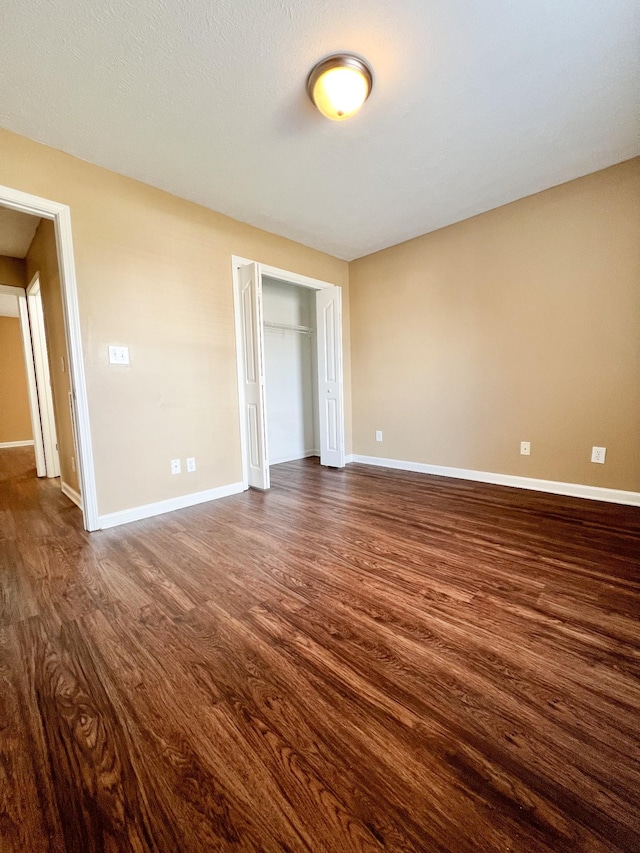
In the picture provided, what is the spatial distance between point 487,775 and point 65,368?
12.1 feet

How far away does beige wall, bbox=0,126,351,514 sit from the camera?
2.35 metres

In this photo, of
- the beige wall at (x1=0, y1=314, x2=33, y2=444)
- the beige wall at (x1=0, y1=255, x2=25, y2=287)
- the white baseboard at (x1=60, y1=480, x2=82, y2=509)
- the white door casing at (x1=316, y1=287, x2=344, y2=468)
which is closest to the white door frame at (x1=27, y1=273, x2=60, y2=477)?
the beige wall at (x1=0, y1=255, x2=25, y2=287)

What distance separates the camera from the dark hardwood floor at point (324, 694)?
773mm

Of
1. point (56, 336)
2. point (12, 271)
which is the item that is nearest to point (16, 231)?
point (12, 271)

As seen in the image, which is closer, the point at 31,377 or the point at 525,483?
the point at 525,483

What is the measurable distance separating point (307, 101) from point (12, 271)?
3934mm

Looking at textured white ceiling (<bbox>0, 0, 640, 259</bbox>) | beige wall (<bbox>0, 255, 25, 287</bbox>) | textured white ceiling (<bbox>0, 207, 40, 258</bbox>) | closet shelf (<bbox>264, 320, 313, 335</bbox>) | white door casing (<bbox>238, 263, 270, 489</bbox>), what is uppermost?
textured white ceiling (<bbox>0, 0, 640, 259</bbox>)

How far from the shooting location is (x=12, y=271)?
3863 mm

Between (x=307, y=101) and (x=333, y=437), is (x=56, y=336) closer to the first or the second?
(x=307, y=101)

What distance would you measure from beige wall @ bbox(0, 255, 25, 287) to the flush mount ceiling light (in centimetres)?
398

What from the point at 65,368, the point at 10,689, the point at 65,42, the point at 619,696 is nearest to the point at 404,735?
the point at 619,696

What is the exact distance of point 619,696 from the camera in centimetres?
107

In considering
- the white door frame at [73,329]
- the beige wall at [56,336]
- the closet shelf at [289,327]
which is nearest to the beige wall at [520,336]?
the closet shelf at [289,327]

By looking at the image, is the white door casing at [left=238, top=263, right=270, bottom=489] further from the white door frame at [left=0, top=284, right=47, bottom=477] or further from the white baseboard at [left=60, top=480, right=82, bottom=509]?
the white door frame at [left=0, top=284, right=47, bottom=477]
